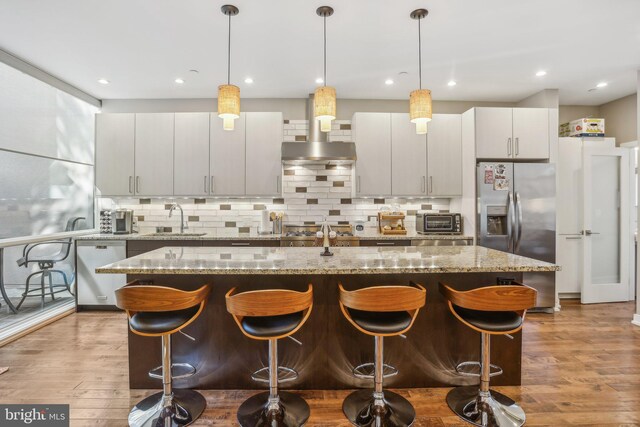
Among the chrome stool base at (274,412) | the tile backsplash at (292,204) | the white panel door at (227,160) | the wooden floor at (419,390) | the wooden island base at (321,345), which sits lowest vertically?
the wooden floor at (419,390)

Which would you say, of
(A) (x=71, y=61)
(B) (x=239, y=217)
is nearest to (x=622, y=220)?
(B) (x=239, y=217)

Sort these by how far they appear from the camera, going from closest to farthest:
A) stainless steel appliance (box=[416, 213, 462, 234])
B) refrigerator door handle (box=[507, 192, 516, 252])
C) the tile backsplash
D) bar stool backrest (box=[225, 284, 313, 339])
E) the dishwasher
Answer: bar stool backrest (box=[225, 284, 313, 339]) → refrigerator door handle (box=[507, 192, 516, 252]) → the dishwasher → stainless steel appliance (box=[416, 213, 462, 234]) → the tile backsplash

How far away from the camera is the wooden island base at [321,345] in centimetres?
221

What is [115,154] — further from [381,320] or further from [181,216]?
[381,320]

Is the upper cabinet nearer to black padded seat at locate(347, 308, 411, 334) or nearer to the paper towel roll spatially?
the paper towel roll

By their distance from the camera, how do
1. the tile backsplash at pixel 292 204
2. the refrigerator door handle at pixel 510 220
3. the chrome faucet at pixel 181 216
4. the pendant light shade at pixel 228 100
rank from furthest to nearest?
the tile backsplash at pixel 292 204, the chrome faucet at pixel 181 216, the refrigerator door handle at pixel 510 220, the pendant light shade at pixel 228 100

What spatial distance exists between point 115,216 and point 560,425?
4.78 meters

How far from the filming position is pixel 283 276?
2.20 metres

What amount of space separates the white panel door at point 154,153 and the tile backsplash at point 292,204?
366 mm

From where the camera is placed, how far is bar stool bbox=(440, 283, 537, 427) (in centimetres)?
182

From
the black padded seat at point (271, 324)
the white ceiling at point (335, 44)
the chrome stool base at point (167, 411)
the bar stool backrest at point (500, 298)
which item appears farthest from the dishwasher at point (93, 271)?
the bar stool backrest at point (500, 298)

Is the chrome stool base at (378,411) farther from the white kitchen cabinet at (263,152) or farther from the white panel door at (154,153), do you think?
the white panel door at (154,153)

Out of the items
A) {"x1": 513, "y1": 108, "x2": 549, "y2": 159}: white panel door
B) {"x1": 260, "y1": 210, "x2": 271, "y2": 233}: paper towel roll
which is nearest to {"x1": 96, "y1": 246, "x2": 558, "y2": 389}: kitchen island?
{"x1": 260, "y1": 210, "x2": 271, "y2": 233}: paper towel roll

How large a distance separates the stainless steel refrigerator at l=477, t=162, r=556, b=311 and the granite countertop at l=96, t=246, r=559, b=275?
145 centimetres
